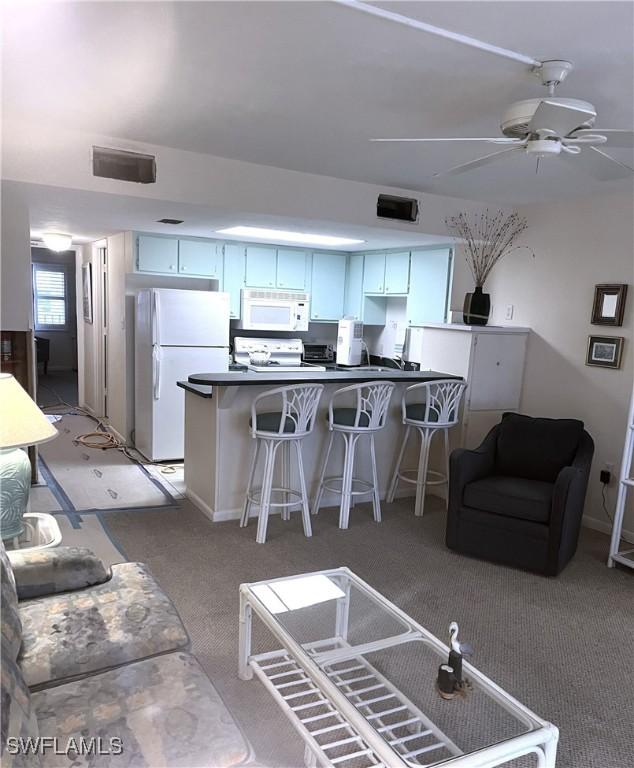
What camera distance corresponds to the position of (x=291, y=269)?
6.17 metres

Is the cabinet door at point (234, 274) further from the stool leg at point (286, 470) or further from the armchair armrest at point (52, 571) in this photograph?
the armchair armrest at point (52, 571)

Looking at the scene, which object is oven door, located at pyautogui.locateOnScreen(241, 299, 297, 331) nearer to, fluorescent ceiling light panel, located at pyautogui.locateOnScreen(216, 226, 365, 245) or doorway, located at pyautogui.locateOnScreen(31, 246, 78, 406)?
fluorescent ceiling light panel, located at pyautogui.locateOnScreen(216, 226, 365, 245)

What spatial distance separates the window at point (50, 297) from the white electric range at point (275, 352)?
19.6 ft

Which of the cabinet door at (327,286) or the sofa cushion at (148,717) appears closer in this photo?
the sofa cushion at (148,717)

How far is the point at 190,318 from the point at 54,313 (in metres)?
6.88

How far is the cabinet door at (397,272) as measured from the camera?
570 cm

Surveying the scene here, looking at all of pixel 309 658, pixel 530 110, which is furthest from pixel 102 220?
pixel 309 658

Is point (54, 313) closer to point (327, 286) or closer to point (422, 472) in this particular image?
point (327, 286)

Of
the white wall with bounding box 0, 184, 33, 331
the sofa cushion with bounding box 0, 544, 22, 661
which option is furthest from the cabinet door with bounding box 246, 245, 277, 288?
the sofa cushion with bounding box 0, 544, 22, 661

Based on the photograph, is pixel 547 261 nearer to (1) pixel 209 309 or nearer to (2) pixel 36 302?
(1) pixel 209 309

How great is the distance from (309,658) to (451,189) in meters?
3.44

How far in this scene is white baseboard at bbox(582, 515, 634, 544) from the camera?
3.87 metres

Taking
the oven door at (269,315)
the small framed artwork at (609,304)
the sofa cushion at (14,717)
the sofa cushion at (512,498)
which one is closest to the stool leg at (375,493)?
the sofa cushion at (512,498)

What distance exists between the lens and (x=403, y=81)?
229 centimetres
